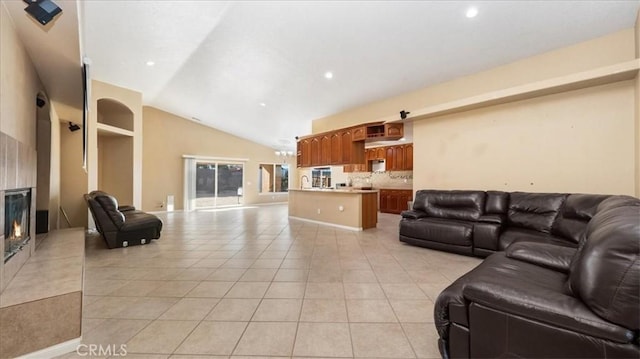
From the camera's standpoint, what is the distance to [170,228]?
593 centimetres

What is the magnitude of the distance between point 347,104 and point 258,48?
103 inches

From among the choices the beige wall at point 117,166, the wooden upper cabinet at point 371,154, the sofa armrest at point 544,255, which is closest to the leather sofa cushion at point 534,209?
the sofa armrest at point 544,255

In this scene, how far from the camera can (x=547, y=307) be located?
4.00 ft

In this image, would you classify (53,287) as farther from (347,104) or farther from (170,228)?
(347,104)

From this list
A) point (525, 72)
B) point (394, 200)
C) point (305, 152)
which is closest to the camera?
point (525, 72)

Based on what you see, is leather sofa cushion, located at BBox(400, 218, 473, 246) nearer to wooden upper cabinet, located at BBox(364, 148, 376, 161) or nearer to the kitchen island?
the kitchen island

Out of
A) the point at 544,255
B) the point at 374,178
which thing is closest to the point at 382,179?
the point at 374,178

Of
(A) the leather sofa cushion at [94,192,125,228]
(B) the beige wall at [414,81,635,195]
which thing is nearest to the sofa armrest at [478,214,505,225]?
(B) the beige wall at [414,81,635,195]

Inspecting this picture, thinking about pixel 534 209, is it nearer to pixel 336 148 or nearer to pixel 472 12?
pixel 472 12

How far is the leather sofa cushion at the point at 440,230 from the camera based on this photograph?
372 cm

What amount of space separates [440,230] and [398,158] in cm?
494

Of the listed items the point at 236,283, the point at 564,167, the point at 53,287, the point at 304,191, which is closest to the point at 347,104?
the point at 304,191

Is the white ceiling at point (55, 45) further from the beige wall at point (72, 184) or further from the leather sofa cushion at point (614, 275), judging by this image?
the leather sofa cushion at point (614, 275)

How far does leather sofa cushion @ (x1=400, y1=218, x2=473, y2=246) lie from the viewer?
372 cm
